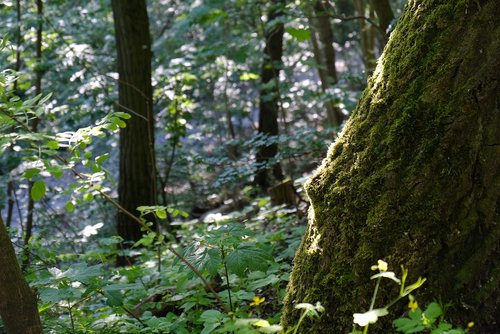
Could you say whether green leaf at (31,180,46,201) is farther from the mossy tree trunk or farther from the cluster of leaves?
the mossy tree trunk

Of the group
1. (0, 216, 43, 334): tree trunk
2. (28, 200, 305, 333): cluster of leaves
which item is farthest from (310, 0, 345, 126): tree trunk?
(0, 216, 43, 334): tree trunk

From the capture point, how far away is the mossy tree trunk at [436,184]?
80.0 inches

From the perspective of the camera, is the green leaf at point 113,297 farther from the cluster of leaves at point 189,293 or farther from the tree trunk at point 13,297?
the tree trunk at point 13,297

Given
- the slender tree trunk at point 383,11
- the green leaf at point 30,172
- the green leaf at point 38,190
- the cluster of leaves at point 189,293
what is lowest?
the cluster of leaves at point 189,293

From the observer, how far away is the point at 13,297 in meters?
2.22

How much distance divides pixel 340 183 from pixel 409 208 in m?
0.34

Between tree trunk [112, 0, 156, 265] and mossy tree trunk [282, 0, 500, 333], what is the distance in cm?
516

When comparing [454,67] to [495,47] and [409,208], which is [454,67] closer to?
[495,47]

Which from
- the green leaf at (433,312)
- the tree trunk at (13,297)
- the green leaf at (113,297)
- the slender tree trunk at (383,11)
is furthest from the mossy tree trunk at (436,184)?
the slender tree trunk at (383,11)

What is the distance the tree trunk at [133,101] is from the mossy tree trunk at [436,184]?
5163 millimetres

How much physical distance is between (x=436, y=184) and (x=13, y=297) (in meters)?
1.76

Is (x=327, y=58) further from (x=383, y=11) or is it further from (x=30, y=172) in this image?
(x=30, y=172)

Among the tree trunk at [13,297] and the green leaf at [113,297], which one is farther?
the green leaf at [113,297]

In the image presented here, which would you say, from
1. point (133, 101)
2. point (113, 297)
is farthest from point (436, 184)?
point (133, 101)
